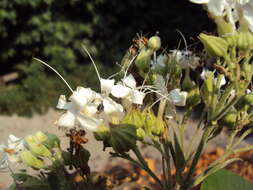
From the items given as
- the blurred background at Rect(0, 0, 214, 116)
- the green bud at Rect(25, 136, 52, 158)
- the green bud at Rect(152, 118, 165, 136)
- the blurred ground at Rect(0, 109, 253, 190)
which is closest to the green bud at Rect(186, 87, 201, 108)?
the green bud at Rect(152, 118, 165, 136)

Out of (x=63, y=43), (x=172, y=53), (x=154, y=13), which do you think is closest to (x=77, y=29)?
(x=63, y=43)

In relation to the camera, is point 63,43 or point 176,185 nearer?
point 176,185

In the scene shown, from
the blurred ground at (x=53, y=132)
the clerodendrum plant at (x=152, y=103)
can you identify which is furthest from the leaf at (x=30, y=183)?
the blurred ground at (x=53, y=132)

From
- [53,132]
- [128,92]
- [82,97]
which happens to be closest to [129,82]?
[128,92]

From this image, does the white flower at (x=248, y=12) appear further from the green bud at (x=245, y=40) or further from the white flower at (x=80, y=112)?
the white flower at (x=80, y=112)

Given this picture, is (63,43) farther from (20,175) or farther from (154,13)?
(20,175)

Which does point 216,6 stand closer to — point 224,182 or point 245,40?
point 245,40

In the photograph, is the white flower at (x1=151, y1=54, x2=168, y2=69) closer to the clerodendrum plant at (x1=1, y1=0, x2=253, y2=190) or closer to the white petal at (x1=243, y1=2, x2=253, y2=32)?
the clerodendrum plant at (x1=1, y1=0, x2=253, y2=190)
